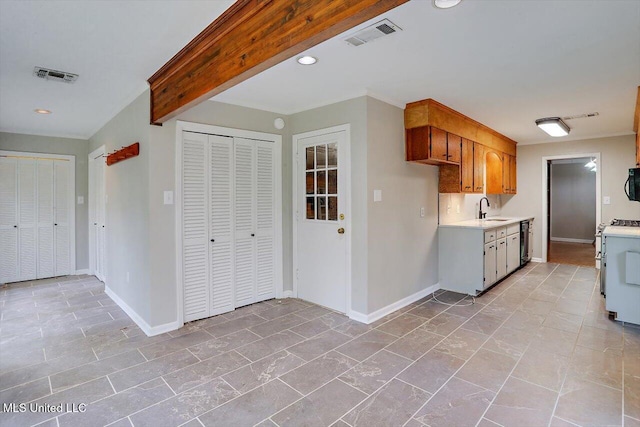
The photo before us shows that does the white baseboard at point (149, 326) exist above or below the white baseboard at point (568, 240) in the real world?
below

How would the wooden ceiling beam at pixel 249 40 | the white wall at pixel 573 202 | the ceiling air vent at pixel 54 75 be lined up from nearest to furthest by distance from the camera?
the wooden ceiling beam at pixel 249 40
the ceiling air vent at pixel 54 75
the white wall at pixel 573 202

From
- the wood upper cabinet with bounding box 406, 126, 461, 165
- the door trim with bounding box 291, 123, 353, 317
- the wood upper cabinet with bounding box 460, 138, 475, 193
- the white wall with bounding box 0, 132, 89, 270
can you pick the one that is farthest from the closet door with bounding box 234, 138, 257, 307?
the white wall with bounding box 0, 132, 89, 270

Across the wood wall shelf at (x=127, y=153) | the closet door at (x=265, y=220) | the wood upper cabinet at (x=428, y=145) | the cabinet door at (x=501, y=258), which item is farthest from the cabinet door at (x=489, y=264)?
the wood wall shelf at (x=127, y=153)

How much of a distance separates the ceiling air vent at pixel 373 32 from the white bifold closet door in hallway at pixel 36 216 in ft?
18.6

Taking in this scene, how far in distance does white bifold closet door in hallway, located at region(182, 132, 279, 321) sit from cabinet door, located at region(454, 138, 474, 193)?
2527 mm

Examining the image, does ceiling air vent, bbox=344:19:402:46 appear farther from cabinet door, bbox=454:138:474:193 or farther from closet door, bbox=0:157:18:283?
closet door, bbox=0:157:18:283

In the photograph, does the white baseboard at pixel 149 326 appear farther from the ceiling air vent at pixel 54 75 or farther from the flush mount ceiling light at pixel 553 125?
the flush mount ceiling light at pixel 553 125

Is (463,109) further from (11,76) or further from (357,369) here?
(11,76)

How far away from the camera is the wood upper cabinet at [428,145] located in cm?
385

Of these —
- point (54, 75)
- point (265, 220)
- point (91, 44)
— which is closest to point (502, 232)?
point (265, 220)

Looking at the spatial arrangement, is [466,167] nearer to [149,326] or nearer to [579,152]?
[579,152]

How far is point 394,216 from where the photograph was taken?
382 centimetres

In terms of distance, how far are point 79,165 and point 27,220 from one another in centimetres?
117

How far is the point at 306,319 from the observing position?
3584 mm
